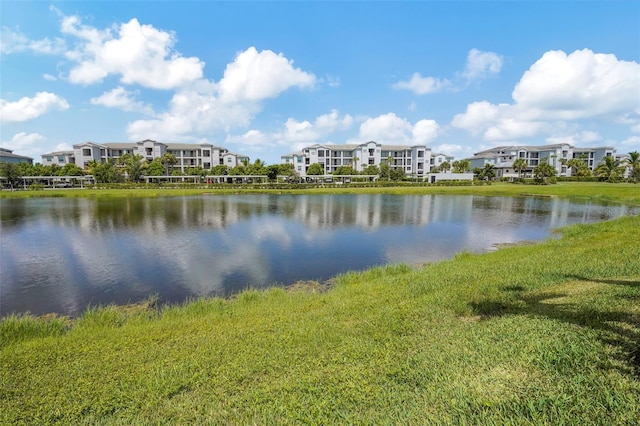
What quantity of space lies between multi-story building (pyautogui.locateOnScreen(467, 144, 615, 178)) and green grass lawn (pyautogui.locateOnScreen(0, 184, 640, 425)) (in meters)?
106

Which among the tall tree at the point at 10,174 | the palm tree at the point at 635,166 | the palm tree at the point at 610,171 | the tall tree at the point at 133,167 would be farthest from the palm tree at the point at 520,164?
the tall tree at the point at 10,174

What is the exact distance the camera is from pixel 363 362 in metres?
4.89

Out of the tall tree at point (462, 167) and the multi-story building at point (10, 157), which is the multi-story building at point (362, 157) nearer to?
the tall tree at point (462, 167)

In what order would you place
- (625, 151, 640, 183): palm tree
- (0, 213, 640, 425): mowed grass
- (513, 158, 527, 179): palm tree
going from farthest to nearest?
(513, 158, 527, 179): palm tree → (625, 151, 640, 183): palm tree → (0, 213, 640, 425): mowed grass

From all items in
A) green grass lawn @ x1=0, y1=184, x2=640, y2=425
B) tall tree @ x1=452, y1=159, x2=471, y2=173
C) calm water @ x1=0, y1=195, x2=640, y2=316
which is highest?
tall tree @ x1=452, y1=159, x2=471, y2=173

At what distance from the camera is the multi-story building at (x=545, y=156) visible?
100188 millimetres

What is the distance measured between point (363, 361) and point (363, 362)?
0.03 metres

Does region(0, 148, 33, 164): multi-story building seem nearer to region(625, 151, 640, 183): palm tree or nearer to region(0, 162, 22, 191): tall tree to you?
region(0, 162, 22, 191): tall tree

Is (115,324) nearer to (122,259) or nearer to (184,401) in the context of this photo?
(184,401)

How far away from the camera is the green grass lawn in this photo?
11.8ft

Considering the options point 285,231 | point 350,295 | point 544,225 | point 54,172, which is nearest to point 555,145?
point 544,225

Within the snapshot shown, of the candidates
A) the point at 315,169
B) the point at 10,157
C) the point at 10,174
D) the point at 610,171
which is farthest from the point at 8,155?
the point at 610,171

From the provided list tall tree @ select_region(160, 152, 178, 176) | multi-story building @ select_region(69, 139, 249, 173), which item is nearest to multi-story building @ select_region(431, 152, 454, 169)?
multi-story building @ select_region(69, 139, 249, 173)

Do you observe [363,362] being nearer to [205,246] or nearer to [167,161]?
[205,246]
